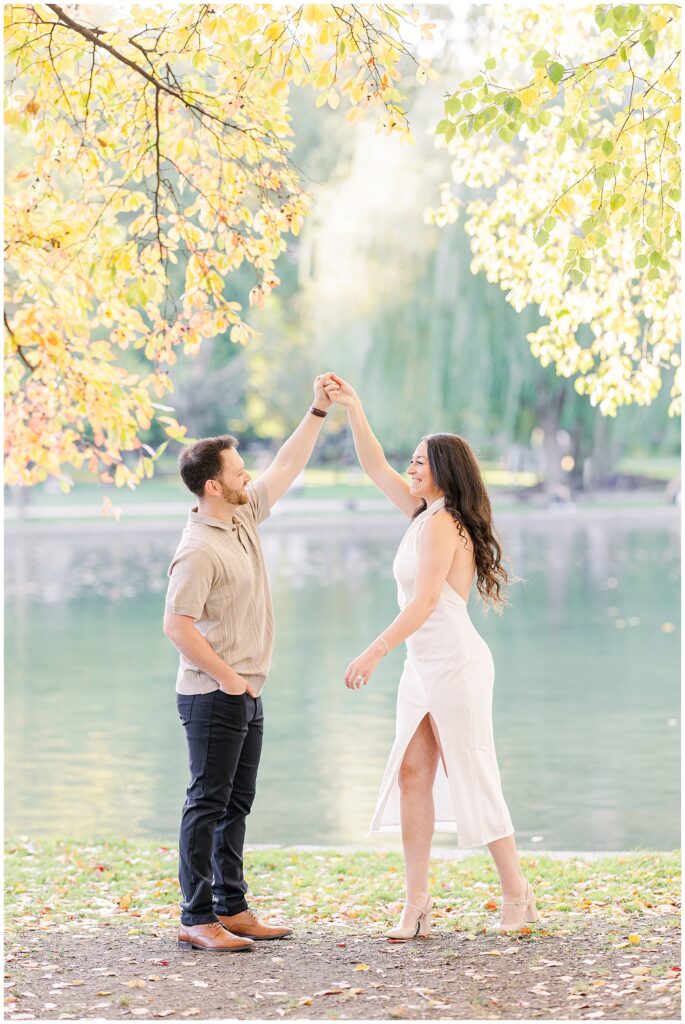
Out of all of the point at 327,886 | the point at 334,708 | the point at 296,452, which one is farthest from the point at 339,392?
the point at 334,708

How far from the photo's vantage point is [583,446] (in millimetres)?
40562

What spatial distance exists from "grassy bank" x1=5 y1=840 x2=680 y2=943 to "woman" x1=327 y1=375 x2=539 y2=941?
0.42 meters

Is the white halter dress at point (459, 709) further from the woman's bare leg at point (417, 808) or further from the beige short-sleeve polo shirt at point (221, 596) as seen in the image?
the beige short-sleeve polo shirt at point (221, 596)

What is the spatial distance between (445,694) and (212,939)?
4.09 ft

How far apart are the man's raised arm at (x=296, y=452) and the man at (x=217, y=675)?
27cm

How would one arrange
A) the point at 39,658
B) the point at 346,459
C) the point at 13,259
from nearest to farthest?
the point at 13,259, the point at 39,658, the point at 346,459

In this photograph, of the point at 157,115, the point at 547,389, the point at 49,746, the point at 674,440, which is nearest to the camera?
the point at 157,115

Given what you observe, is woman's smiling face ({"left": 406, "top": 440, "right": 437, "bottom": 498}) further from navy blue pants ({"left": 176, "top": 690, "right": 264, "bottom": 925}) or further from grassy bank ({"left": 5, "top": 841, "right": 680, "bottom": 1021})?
grassy bank ({"left": 5, "top": 841, "right": 680, "bottom": 1021})

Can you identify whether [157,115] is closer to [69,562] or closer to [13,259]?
[13,259]

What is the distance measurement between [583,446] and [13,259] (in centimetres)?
3508

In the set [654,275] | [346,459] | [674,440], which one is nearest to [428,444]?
[654,275]

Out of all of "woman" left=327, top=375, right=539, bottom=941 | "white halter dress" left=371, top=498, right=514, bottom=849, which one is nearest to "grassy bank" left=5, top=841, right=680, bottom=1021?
"woman" left=327, top=375, right=539, bottom=941

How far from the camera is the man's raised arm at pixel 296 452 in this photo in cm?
555

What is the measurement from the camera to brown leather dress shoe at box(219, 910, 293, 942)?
5.30 metres
